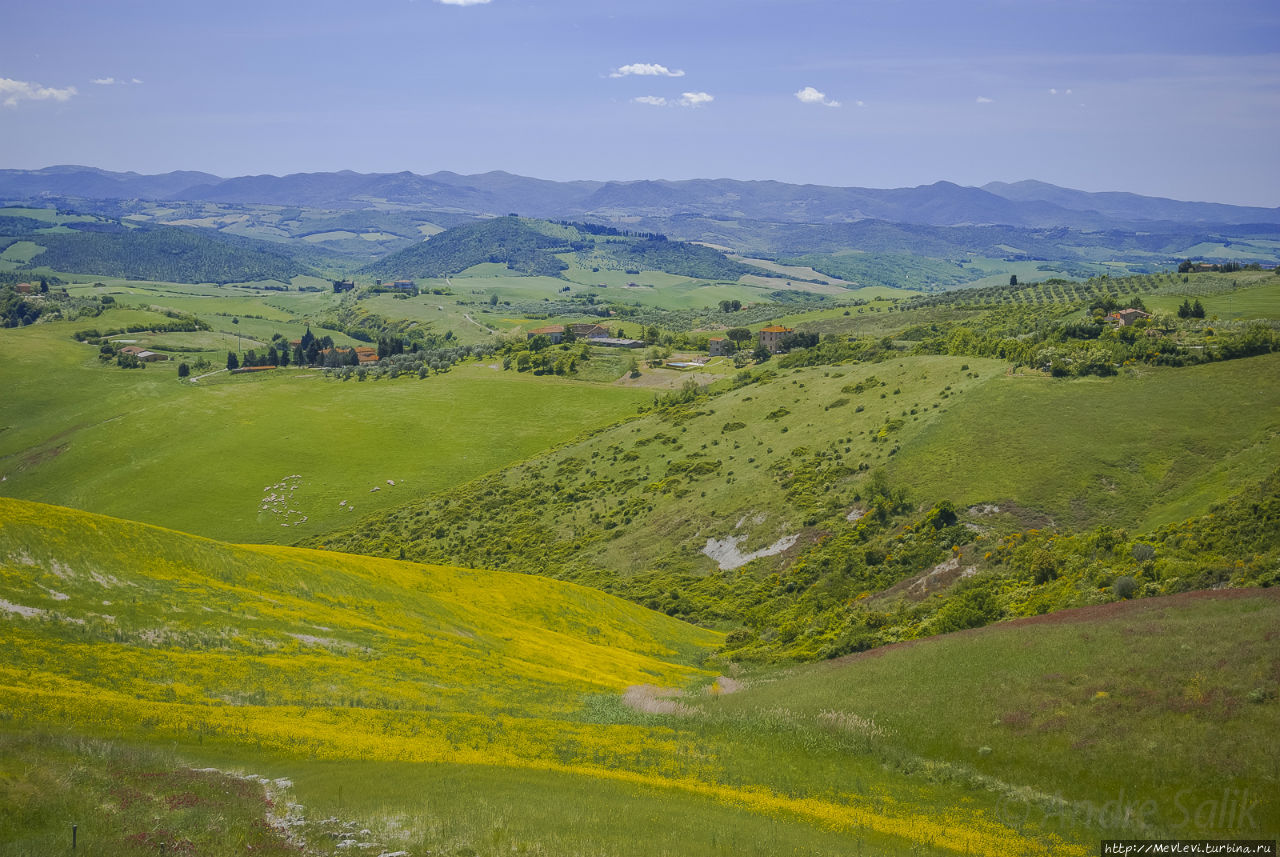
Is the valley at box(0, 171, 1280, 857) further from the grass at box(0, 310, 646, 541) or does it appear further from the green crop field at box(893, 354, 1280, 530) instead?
the grass at box(0, 310, 646, 541)

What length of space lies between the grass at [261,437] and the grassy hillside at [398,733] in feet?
256

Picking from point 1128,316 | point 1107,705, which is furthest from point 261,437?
point 1107,705

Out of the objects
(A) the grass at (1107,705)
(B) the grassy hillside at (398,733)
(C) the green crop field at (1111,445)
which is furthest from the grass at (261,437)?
(A) the grass at (1107,705)

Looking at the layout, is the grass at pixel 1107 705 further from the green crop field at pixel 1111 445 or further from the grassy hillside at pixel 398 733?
the green crop field at pixel 1111 445

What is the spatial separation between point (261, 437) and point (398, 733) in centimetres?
13143

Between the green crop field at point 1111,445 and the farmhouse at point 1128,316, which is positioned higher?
the farmhouse at point 1128,316

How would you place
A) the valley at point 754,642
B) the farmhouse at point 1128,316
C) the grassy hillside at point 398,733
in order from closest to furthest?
the grassy hillside at point 398,733 → the valley at point 754,642 → the farmhouse at point 1128,316

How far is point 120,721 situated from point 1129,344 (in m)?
95.1

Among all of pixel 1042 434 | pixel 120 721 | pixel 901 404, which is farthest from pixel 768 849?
pixel 901 404

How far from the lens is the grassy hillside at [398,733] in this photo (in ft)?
61.8

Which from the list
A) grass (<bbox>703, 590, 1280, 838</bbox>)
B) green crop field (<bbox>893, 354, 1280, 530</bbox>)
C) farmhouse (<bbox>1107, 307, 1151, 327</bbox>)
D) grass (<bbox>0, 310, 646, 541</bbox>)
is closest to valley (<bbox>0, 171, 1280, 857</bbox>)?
grass (<bbox>703, 590, 1280, 838</bbox>)

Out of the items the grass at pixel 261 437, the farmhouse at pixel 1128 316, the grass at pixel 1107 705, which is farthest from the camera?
the grass at pixel 261 437

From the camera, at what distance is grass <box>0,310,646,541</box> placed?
396ft

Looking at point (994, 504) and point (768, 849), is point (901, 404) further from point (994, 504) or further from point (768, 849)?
point (768, 849)
